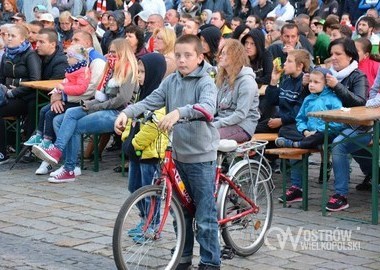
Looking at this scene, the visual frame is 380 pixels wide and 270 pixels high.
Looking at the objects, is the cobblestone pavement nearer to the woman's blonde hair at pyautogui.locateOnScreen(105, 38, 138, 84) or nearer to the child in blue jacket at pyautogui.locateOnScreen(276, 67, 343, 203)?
the child in blue jacket at pyautogui.locateOnScreen(276, 67, 343, 203)

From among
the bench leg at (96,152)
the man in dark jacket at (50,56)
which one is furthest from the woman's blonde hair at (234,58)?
the man in dark jacket at (50,56)

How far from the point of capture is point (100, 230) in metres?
8.73

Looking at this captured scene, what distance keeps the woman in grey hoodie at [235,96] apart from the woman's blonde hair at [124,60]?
1.52 m

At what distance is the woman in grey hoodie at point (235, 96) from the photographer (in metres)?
8.87

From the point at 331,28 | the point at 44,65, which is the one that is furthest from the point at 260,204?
the point at 331,28

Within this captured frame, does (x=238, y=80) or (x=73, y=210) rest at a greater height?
(x=238, y=80)

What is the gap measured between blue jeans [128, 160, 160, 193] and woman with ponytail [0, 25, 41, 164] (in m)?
4.48

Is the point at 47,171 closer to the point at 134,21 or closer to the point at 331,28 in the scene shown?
the point at 331,28

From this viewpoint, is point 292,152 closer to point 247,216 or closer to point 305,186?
point 305,186

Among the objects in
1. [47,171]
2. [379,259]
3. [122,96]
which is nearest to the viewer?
[379,259]

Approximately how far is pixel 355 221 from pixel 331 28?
658 cm

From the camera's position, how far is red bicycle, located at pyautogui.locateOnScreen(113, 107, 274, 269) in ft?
23.1

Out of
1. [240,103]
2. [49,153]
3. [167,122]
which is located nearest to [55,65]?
[49,153]

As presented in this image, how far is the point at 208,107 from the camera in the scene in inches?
273
